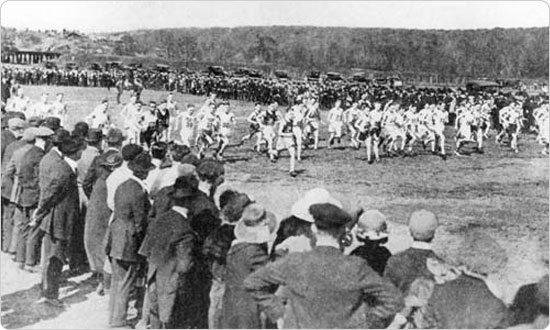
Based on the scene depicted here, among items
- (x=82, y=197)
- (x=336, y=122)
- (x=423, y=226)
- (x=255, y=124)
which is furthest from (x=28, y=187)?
(x=336, y=122)

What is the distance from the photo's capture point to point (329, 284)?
114 inches

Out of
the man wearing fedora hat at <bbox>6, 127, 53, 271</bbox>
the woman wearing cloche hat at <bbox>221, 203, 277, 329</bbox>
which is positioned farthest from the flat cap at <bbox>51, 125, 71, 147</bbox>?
the woman wearing cloche hat at <bbox>221, 203, 277, 329</bbox>

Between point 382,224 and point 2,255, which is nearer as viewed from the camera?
point 382,224

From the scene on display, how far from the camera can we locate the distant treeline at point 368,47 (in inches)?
229

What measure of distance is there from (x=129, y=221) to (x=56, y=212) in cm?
87

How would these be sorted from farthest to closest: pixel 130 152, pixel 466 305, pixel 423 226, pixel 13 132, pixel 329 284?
pixel 13 132
pixel 130 152
pixel 423 226
pixel 466 305
pixel 329 284

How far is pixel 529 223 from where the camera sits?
530 centimetres

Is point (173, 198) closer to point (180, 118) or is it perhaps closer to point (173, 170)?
point (173, 170)

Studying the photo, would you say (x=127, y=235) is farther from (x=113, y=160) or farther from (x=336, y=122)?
(x=336, y=122)

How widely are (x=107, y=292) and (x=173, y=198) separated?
136 cm

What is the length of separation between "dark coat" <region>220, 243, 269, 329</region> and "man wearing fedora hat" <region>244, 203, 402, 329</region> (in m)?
0.31

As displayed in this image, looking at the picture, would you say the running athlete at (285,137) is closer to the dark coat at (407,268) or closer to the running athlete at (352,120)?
the running athlete at (352,120)

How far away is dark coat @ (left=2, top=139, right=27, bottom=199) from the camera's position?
5.59m

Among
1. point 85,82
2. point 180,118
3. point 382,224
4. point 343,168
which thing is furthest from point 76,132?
point 382,224
